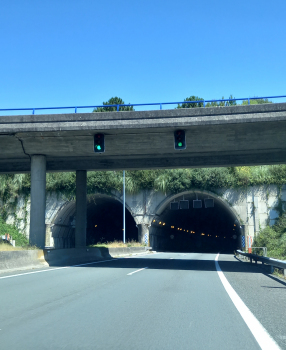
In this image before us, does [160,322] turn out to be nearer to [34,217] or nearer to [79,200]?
[34,217]

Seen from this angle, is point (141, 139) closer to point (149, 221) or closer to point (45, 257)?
point (45, 257)

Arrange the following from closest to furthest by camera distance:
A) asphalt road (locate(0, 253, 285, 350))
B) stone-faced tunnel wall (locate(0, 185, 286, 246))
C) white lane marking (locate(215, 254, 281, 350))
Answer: white lane marking (locate(215, 254, 281, 350))
asphalt road (locate(0, 253, 285, 350))
stone-faced tunnel wall (locate(0, 185, 286, 246))

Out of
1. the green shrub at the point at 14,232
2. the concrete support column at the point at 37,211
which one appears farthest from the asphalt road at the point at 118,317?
the green shrub at the point at 14,232

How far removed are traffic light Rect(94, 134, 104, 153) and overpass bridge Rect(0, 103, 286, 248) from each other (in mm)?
343

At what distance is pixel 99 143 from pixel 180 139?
4.00 metres

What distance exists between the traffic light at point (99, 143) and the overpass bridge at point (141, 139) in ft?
1.13

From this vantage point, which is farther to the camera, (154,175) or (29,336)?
(154,175)

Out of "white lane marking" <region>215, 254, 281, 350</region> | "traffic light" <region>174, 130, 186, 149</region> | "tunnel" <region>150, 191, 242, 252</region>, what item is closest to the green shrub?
"tunnel" <region>150, 191, 242, 252</region>

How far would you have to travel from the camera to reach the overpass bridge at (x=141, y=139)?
18.7 meters

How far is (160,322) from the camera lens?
266 inches

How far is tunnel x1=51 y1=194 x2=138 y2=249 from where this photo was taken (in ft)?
151

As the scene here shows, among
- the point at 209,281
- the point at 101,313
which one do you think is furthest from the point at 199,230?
the point at 101,313

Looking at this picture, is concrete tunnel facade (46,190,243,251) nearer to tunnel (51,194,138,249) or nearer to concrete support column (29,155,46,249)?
tunnel (51,194,138,249)

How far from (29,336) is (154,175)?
39.8m
